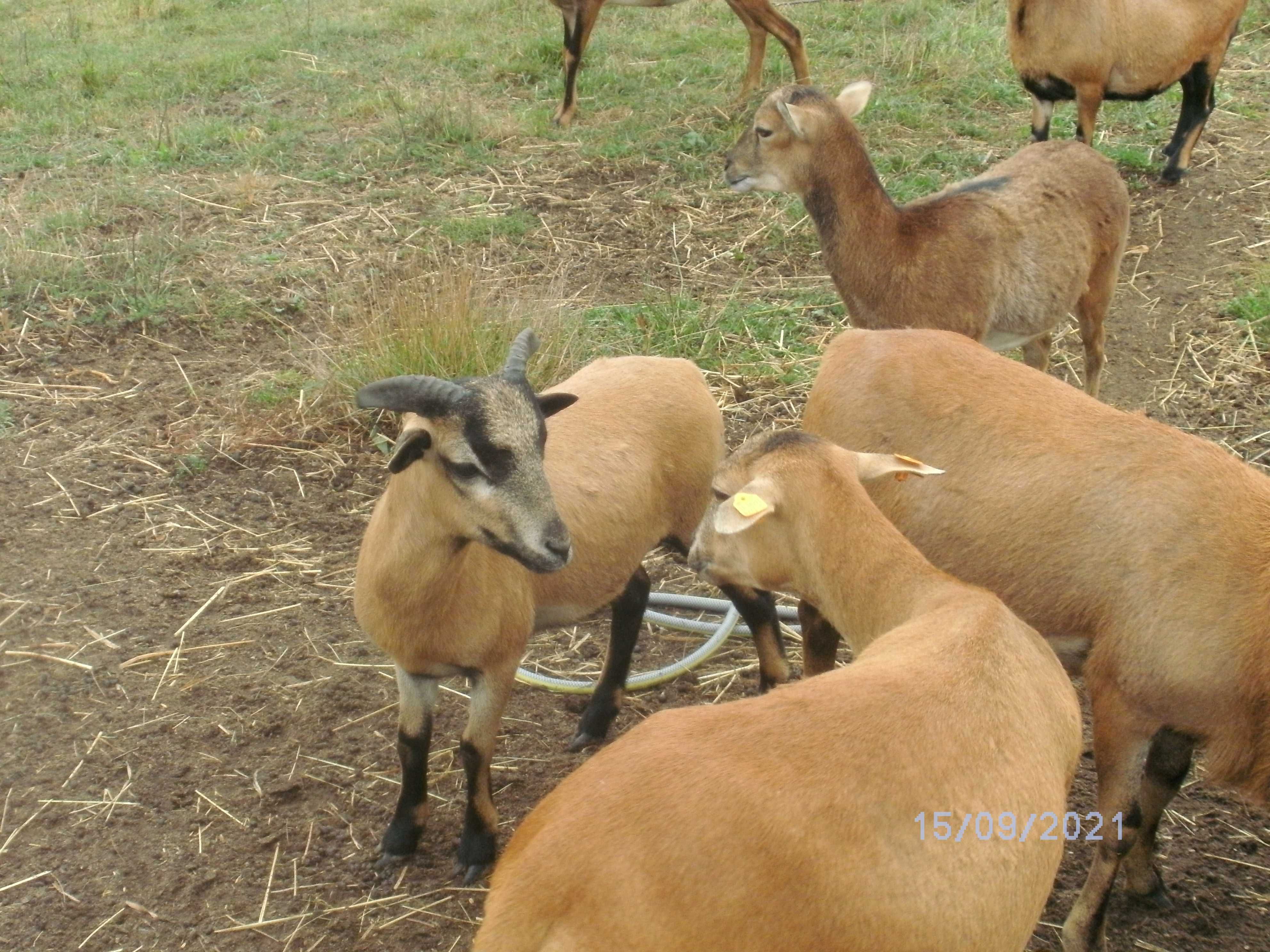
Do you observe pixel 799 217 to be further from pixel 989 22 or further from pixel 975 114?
pixel 989 22

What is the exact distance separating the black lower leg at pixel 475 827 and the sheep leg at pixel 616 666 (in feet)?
2.20

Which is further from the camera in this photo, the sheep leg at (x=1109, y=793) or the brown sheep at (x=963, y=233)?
the brown sheep at (x=963, y=233)

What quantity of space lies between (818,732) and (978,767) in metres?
0.36

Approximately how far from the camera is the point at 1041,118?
9.40 meters

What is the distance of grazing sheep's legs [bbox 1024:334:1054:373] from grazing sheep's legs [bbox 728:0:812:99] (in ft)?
17.8

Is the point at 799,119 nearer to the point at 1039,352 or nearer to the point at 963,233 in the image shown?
the point at 963,233

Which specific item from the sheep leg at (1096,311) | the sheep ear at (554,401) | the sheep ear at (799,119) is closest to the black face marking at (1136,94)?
the sheep leg at (1096,311)

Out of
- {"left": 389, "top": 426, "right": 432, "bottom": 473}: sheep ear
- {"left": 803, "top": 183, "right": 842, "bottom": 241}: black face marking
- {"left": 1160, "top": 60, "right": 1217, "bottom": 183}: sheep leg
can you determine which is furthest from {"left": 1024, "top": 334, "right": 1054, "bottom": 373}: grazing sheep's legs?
{"left": 389, "top": 426, "right": 432, "bottom": 473}: sheep ear

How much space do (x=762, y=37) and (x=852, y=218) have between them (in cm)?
611

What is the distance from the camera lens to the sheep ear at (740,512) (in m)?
3.43

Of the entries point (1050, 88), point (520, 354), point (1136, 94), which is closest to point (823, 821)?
point (520, 354)

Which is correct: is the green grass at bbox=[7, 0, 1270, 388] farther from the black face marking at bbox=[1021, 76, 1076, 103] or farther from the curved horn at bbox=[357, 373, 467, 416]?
the curved horn at bbox=[357, 373, 467, 416]

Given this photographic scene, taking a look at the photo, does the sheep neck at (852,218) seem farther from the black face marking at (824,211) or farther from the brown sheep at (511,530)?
the brown sheep at (511,530)

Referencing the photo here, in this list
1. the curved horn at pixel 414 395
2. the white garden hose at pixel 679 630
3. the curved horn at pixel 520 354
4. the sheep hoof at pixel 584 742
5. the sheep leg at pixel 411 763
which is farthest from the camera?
Answer: the white garden hose at pixel 679 630
